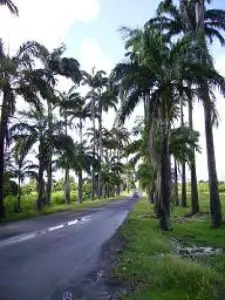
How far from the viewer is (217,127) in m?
26.0

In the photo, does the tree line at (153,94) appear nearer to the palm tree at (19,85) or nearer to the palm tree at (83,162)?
the palm tree at (19,85)

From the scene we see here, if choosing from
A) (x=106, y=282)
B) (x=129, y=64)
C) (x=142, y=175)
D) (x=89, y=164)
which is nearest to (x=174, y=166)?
(x=142, y=175)

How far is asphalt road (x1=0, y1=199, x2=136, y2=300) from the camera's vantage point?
8781 mm

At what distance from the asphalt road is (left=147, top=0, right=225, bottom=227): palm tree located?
23.2ft

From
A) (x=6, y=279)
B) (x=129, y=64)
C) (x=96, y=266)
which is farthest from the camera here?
(x=129, y=64)

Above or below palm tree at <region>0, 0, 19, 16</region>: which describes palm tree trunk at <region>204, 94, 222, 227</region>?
below

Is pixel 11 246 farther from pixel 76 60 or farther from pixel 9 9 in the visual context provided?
pixel 76 60

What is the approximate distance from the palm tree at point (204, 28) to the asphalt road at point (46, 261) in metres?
7.07

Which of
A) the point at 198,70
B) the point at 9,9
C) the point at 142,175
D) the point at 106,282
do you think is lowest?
the point at 106,282

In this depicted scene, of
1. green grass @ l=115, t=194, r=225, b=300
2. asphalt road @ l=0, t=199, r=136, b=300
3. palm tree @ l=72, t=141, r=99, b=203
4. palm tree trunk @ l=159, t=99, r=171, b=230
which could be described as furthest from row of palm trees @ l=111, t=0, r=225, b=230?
palm tree @ l=72, t=141, r=99, b=203

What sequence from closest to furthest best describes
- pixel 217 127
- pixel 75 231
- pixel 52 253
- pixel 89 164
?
pixel 52 253 < pixel 75 231 < pixel 217 127 < pixel 89 164

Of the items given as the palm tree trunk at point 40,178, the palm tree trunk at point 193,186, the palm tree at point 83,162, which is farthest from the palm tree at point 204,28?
the palm tree at point 83,162

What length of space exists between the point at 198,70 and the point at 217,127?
18.4ft

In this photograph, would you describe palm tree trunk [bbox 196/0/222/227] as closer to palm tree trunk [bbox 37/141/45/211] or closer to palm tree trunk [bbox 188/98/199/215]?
palm tree trunk [bbox 188/98/199/215]
